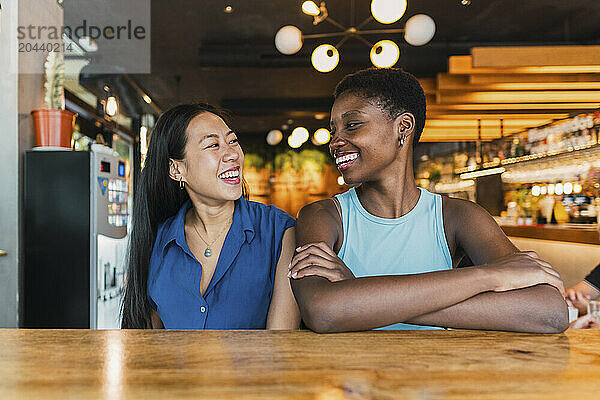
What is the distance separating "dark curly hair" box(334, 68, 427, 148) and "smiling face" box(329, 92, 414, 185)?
26 mm

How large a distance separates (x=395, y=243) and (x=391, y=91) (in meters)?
0.49

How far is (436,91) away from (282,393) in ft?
24.3

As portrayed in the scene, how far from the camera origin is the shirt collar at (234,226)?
6.08ft

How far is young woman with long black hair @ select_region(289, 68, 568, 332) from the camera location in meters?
1.22

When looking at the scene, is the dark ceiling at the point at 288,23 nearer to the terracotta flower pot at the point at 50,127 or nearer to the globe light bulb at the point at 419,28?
the globe light bulb at the point at 419,28

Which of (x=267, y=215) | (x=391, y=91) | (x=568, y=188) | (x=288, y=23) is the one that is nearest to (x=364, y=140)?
(x=391, y=91)

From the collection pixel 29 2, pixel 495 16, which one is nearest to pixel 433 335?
pixel 29 2

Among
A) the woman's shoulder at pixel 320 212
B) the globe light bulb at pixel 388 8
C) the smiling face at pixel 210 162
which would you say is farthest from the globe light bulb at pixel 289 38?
the woman's shoulder at pixel 320 212

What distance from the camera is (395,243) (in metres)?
1.68

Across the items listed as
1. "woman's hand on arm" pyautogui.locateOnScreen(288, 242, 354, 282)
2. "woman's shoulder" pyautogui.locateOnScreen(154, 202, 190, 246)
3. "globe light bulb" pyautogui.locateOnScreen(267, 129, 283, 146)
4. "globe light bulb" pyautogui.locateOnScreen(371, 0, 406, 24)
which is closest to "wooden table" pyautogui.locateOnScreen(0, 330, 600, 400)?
"woman's hand on arm" pyautogui.locateOnScreen(288, 242, 354, 282)

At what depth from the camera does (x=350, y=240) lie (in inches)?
66.8

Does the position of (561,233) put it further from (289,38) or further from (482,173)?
(482,173)

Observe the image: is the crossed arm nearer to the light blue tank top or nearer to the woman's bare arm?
the woman's bare arm

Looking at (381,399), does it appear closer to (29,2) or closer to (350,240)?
(350,240)
